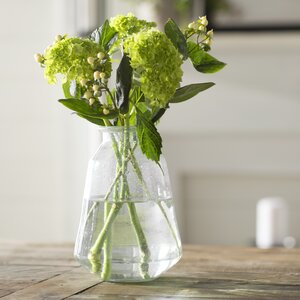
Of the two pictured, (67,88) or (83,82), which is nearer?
(83,82)

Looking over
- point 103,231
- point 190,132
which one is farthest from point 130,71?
point 190,132

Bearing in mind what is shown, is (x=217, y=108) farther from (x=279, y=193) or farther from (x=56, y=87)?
(x=56, y=87)

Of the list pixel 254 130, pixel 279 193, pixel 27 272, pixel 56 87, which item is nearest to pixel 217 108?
pixel 254 130

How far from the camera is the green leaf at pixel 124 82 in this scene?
1.22 metres

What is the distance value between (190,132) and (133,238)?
2.18 meters

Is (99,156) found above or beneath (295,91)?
beneath

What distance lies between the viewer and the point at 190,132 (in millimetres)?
3414

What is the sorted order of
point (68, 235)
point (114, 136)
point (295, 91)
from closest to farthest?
point (114, 136) → point (295, 91) → point (68, 235)

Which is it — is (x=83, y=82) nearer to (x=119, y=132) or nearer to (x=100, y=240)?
A: (x=119, y=132)

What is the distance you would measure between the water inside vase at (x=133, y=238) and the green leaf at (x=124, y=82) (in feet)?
0.53

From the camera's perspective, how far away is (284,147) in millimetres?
3363

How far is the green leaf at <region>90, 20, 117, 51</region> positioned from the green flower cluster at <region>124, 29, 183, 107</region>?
98 millimetres

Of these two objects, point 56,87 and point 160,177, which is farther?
point 56,87

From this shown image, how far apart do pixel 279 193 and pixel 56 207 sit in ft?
3.40
